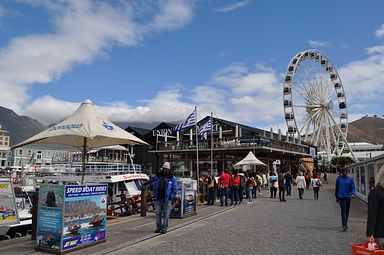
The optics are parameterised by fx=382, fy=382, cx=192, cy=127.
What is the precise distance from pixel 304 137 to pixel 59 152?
52.9m

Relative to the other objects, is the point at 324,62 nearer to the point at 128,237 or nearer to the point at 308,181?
the point at 308,181

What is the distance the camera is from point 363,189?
22109mm

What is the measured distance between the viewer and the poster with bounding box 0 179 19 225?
29.2ft

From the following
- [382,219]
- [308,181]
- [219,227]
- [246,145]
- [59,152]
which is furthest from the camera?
[59,152]

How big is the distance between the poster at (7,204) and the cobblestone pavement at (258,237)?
3241 mm

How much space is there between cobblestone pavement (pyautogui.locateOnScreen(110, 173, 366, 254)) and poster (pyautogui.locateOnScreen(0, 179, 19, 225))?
3.24m

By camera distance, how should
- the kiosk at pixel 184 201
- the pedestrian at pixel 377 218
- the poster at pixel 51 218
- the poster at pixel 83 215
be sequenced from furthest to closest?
1. the kiosk at pixel 184 201
2. the poster at pixel 83 215
3. the poster at pixel 51 218
4. the pedestrian at pixel 377 218

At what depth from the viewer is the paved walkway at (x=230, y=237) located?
7.68m

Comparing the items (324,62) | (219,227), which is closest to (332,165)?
(324,62)

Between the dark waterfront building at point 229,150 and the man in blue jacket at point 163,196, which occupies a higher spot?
the dark waterfront building at point 229,150

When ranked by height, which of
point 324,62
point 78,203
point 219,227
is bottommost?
point 219,227

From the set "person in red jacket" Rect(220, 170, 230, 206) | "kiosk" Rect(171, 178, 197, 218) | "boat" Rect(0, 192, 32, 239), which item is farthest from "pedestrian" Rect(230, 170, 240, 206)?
"boat" Rect(0, 192, 32, 239)

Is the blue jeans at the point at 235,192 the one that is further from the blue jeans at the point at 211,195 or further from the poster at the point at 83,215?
the poster at the point at 83,215

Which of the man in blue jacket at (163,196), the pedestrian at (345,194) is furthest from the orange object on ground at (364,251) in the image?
the pedestrian at (345,194)
